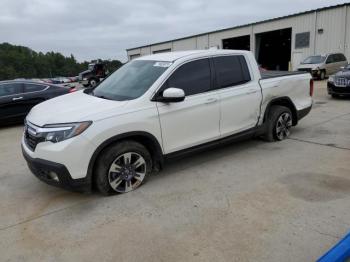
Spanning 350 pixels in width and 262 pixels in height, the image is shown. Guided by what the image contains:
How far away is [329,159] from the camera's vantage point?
521cm

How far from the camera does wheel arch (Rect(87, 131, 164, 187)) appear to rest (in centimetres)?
393

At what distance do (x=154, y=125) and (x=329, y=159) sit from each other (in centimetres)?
291

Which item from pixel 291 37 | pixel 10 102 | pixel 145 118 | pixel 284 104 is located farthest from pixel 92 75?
pixel 145 118

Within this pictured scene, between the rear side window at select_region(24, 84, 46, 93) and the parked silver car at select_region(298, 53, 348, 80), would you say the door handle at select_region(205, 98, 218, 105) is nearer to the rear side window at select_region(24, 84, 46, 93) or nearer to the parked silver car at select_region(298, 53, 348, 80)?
the rear side window at select_region(24, 84, 46, 93)

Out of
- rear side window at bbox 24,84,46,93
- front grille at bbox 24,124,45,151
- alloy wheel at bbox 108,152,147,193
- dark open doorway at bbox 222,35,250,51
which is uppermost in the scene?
dark open doorway at bbox 222,35,250,51

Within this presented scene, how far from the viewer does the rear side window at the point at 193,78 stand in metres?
4.62

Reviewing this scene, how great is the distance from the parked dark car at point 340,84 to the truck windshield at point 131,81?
8.15 metres

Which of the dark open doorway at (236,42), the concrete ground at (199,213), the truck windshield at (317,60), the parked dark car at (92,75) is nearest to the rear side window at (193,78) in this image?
the concrete ground at (199,213)

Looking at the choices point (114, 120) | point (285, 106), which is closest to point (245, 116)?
point (285, 106)

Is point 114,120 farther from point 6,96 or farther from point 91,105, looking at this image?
point 6,96

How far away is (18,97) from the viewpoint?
9.41 metres

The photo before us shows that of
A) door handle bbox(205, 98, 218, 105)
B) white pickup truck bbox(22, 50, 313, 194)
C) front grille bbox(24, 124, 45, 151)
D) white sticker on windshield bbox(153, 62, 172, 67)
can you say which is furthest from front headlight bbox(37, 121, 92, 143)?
door handle bbox(205, 98, 218, 105)

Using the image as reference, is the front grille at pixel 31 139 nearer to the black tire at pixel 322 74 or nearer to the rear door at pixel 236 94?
the rear door at pixel 236 94

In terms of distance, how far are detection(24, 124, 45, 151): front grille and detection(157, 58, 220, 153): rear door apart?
60.2 inches
